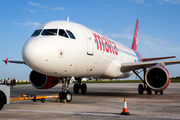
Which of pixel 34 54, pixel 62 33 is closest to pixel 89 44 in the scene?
pixel 62 33

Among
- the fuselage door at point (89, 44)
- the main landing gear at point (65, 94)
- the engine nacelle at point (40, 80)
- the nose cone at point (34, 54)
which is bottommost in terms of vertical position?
the main landing gear at point (65, 94)

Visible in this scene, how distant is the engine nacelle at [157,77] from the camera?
1143cm

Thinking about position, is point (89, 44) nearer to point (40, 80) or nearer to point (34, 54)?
point (34, 54)

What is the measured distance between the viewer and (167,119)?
222 inches

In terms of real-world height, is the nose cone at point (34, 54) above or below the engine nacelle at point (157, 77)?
above

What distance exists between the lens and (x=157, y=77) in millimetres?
→ 12359

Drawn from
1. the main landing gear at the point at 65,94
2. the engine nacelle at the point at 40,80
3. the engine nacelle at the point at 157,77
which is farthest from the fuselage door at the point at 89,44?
the engine nacelle at the point at 157,77

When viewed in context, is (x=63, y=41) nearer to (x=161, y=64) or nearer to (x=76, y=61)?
(x=76, y=61)

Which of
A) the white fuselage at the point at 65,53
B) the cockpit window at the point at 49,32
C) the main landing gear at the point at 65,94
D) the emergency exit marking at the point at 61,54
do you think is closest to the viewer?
the white fuselage at the point at 65,53

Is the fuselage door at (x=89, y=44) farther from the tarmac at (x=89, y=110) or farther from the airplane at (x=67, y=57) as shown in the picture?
the tarmac at (x=89, y=110)

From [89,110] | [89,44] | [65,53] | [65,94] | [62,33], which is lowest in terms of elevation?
[89,110]

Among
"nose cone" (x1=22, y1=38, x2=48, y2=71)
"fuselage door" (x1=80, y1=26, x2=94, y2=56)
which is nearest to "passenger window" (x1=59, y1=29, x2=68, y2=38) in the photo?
"nose cone" (x1=22, y1=38, x2=48, y2=71)

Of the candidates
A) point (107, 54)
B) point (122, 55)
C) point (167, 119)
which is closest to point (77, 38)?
A: point (107, 54)

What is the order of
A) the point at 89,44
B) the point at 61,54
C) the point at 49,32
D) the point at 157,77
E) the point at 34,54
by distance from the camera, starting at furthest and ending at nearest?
1. the point at 157,77
2. the point at 89,44
3. the point at 49,32
4. the point at 61,54
5. the point at 34,54
